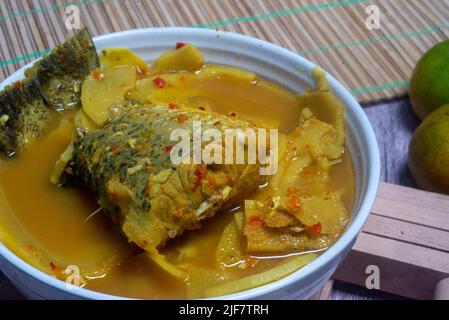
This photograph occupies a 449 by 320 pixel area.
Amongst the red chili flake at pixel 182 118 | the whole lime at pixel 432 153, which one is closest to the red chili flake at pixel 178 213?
the red chili flake at pixel 182 118

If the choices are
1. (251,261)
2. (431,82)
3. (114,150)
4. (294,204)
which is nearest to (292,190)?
(294,204)

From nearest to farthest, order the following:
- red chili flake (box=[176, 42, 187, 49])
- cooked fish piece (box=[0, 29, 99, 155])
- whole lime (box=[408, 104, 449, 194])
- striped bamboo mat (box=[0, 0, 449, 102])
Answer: cooked fish piece (box=[0, 29, 99, 155]) < red chili flake (box=[176, 42, 187, 49]) < whole lime (box=[408, 104, 449, 194]) < striped bamboo mat (box=[0, 0, 449, 102])

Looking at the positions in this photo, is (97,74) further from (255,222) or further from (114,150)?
(255,222)

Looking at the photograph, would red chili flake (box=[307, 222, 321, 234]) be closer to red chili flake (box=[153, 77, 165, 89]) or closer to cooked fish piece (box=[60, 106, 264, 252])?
cooked fish piece (box=[60, 106, 264, 252])

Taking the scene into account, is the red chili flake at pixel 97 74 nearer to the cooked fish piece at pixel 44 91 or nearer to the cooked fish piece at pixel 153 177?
the cooked fish piece at pixel 44 91

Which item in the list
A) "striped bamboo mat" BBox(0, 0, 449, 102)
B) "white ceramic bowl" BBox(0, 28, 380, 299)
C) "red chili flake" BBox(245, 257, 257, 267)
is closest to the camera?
"white ceramic bowl" BBox(0, 28, 380, 299)

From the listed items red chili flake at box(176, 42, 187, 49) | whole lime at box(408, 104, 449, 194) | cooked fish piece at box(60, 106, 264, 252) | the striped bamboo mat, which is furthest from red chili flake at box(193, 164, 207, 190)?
the striped bamboo mat
